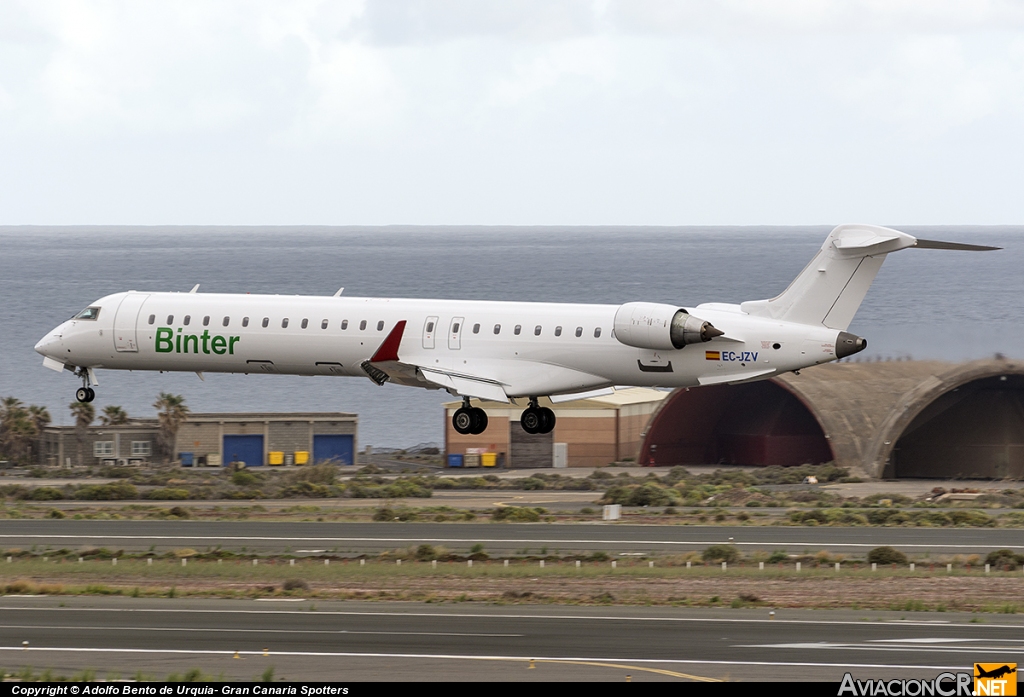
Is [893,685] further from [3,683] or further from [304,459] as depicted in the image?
[304,459]

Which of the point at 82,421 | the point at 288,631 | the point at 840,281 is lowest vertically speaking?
the point at 288,631

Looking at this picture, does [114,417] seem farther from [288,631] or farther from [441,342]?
[288,631]

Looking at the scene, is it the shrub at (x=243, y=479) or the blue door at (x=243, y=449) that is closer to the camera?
the shrub at (x=243, y=479)

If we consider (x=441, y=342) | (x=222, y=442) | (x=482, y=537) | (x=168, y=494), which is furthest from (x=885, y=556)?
(x=222, y=442)

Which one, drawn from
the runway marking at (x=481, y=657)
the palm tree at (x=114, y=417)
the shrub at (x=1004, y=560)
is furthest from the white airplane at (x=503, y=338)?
the palm tree at (x=114, y=417)

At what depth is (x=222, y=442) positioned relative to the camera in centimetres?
8194

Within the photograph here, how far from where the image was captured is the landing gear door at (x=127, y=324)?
4812 centimetres

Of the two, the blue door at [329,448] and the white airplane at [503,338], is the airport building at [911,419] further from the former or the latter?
the white airplane at [503,338]

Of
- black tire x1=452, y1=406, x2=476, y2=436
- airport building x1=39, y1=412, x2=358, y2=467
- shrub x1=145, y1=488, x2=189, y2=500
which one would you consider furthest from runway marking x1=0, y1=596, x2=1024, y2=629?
Answer: airport building x1=39, y1=412, x2=358, y2=467

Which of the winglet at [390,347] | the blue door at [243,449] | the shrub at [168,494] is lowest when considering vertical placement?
the shrub at [168,494]

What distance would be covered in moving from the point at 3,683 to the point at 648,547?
24.6 m

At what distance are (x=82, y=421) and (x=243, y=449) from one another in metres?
9.70

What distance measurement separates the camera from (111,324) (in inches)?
1909

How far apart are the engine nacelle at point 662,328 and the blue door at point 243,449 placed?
43258 millimetres
